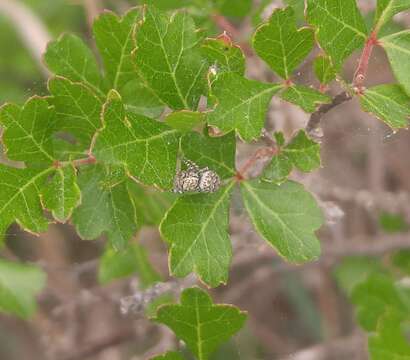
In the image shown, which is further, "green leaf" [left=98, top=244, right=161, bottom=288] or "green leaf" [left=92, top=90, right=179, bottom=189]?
"green leaf" [left=98, top=244, right=161, bottom=288]

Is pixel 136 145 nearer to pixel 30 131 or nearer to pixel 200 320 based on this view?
pixel 30 131

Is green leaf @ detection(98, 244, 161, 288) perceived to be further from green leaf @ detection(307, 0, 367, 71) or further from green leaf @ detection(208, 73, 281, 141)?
green leaf @ detection(307, 0, 367, 71)

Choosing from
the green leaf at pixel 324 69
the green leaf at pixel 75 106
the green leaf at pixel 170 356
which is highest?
the green leaf at pixel 75 106

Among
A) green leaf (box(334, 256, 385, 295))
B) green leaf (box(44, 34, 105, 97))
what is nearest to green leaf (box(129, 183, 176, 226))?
green leaf (box(44, 34, 105, 97))

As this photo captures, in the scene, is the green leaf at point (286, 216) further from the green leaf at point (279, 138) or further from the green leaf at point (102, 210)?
the green leaf at point (102, 210)

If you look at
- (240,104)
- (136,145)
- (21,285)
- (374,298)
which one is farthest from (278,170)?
(21,285)

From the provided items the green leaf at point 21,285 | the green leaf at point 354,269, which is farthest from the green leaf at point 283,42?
the green leaf at point 354,269

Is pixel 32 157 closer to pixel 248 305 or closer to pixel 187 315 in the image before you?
A: pixel 187 315
